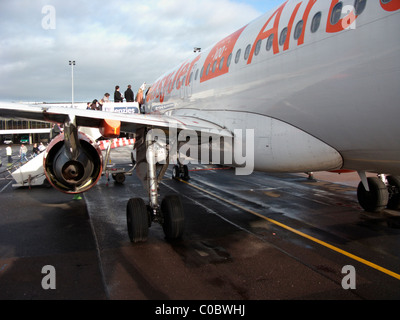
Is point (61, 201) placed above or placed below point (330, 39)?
below

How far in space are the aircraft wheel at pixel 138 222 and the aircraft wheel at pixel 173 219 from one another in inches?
15.8

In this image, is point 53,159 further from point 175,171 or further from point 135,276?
point 175,171

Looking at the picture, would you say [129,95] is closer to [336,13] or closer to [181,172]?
[181,172]

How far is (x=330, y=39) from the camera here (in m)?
4.32

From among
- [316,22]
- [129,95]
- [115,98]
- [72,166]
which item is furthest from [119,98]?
[316,22]

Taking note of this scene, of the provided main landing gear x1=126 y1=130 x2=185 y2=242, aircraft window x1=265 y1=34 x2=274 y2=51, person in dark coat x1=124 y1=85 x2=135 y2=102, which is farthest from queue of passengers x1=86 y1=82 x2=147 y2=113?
aircraft window x1=265 y1=34 x2=274 y2=51

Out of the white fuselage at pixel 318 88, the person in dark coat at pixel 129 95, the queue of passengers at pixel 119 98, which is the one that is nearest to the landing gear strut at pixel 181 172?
the queue of passengers at pixel 119 98

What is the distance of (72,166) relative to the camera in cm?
644

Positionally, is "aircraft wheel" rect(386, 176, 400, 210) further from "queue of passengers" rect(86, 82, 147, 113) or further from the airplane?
"queue of passengers" rect(86, 82, 147, 113)

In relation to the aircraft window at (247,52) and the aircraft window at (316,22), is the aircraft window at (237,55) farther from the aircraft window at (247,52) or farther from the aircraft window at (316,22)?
the aircraft window at (316,22)

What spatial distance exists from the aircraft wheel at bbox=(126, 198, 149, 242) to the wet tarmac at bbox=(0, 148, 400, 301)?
0.53 ft

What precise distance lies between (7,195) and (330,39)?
461 inches
